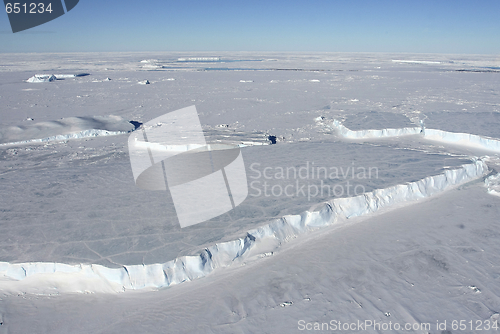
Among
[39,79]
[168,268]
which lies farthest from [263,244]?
[39,79]

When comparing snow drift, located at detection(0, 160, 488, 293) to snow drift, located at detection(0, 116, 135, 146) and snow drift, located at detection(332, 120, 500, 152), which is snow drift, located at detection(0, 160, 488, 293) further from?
snow drift, located at detection(0, 116, 135, 146)

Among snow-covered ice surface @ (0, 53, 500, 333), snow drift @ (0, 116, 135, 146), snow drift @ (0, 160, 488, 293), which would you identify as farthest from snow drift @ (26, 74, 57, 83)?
snow drift @ (0, 160, 488, 293)

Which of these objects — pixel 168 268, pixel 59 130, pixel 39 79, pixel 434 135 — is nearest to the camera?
pixel 168 268

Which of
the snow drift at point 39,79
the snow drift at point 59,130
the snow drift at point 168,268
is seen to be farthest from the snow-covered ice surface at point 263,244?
the snow drift at point 39,79

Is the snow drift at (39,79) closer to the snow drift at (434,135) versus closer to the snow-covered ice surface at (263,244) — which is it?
the snow-covered ice surface at (263,244)

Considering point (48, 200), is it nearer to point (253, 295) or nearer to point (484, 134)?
point (253, 295)

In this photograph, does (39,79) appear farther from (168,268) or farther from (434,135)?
(434,135)
